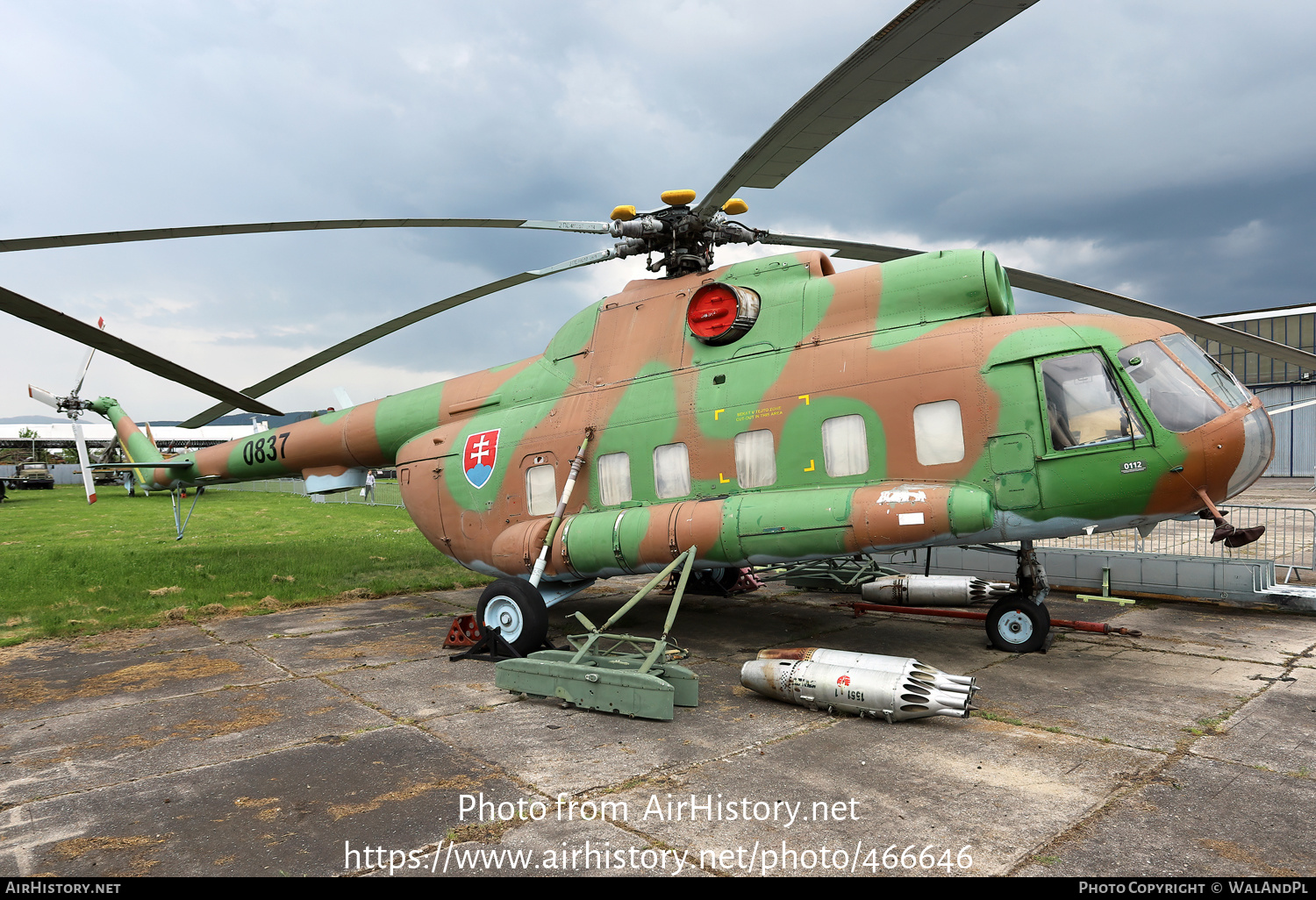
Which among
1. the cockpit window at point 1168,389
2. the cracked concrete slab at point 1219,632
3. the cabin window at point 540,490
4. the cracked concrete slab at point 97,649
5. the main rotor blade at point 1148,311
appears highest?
the main rotor blade at point 1148,311

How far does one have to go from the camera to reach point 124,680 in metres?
8.52

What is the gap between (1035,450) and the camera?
23.8 feet

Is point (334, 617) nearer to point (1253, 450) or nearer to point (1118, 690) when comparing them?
point (1118, 690)

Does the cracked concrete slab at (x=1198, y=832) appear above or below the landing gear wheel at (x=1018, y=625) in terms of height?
below

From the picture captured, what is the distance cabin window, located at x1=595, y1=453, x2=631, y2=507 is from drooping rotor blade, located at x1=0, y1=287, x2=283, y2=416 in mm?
6374

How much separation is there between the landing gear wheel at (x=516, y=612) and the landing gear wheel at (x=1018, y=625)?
5.33 meters

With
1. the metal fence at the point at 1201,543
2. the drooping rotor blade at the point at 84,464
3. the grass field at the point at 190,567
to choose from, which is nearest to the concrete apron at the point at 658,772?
the grass field at the point at 190,567

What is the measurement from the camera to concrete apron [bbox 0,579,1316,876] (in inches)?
169

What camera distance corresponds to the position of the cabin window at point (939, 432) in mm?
7535

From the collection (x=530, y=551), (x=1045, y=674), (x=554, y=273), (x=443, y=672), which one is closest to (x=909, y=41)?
(x=554, y=273)

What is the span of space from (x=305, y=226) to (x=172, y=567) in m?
11.5

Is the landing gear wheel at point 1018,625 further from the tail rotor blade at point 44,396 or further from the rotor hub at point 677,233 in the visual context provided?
the tail rotor blade at point 44,396

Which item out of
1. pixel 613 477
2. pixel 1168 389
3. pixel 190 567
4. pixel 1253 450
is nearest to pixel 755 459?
pixel 613 477

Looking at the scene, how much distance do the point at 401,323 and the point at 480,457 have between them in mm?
2354
